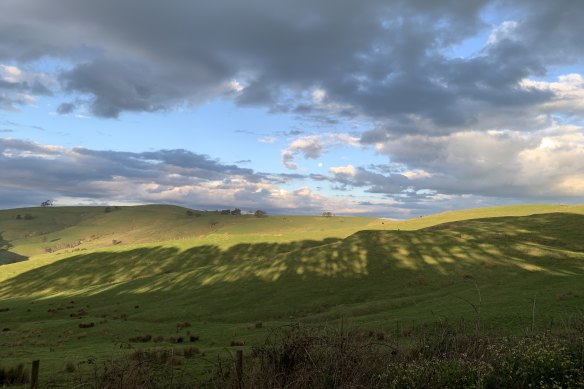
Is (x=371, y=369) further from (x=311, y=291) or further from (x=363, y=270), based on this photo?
(x=363, y=270)

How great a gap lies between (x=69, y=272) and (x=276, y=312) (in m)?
57.9

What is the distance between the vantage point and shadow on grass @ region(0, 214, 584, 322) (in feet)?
135

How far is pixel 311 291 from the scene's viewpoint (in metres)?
42.5

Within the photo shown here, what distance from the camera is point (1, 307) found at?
5456 centimetres

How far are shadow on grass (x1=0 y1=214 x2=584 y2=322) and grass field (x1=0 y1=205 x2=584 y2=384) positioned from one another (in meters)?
0.17

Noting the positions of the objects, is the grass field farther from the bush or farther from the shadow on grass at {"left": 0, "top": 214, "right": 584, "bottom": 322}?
the bush

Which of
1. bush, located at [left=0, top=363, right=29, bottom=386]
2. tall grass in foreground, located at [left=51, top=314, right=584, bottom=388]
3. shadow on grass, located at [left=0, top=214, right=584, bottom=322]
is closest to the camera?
tall grass in foreground, located at [left=51, top=314, right=584, bottom=388]

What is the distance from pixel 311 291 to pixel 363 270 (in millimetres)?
7886

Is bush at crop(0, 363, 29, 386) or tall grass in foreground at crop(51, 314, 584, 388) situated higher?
tall grass in foreground at crop(51, 314, 584, 388)

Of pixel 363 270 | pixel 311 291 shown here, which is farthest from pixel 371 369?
pixel 363 270

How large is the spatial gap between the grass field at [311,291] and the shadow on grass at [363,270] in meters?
0.17

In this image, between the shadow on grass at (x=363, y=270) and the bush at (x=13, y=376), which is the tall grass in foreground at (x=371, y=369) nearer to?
the bush at (x=13, y=376)

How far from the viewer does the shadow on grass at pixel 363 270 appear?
41.1 metres

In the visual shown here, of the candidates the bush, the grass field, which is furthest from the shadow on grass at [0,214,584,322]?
the bush
